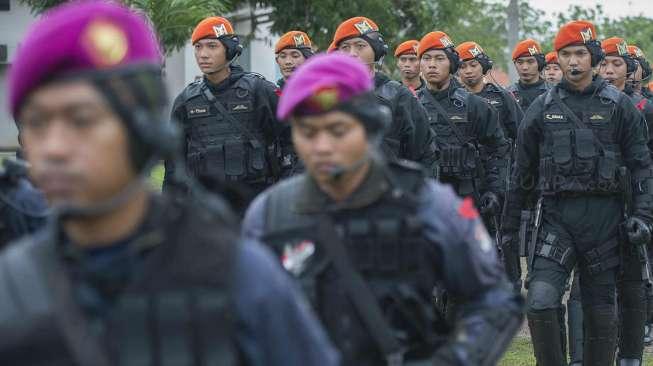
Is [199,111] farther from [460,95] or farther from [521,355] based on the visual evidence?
[521,355]

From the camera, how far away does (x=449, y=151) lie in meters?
11.4

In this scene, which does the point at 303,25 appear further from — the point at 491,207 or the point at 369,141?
the point at 369,141

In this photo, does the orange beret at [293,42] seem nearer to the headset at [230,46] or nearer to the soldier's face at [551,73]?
the headset at [230,46]

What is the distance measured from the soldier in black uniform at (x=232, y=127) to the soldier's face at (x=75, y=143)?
22.6 ft

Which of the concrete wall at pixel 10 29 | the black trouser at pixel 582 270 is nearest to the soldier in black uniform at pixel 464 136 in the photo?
the black trouser at pixel 582 270

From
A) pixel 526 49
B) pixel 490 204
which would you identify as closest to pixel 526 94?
pixel 526 49

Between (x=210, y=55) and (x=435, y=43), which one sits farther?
(x=435, y=43)

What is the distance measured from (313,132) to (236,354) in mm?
1563

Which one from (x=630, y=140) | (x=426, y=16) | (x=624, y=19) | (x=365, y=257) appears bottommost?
(x=624, y=19)

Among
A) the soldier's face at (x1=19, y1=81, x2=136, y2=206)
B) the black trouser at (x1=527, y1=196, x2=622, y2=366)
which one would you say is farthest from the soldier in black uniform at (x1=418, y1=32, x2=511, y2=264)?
the soldier's face at (x1=19, y1=81, x2=136, y2=206)

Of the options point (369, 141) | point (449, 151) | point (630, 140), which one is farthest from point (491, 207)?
point (369, 141)

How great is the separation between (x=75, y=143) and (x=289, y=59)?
956cm

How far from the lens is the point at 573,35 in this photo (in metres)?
9.05

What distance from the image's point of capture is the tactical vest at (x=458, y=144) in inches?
448
